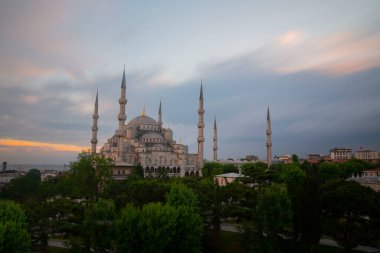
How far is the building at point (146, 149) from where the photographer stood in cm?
7644

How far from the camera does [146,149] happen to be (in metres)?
83.1

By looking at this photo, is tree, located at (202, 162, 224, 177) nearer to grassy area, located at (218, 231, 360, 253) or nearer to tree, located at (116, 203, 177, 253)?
grassy area, located at (218, 231, 360, 253)

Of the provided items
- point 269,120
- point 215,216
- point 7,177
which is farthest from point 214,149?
point 215,216

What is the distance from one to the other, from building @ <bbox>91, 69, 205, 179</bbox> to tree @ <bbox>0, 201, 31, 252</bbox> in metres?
51.5

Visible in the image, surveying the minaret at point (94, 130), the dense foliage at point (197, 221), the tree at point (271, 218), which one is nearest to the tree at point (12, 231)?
the dense foliage at point (197, 221)

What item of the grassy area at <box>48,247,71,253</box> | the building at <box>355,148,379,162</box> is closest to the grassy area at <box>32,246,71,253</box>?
the grassy area at <box>48,247,71,253</box>

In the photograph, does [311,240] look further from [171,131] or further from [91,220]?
[171,131]

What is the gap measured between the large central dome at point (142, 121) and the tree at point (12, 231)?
241ft

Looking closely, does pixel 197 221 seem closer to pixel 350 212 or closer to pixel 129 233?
pixel 129 233

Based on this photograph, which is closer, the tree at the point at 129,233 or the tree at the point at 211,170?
the tree at the point at 129,233

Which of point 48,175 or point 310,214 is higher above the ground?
A: point 48,175

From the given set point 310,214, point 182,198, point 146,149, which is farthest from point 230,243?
point 146,149

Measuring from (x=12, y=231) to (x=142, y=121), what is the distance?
76.8 meters

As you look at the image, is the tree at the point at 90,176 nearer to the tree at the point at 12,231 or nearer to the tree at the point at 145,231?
the tree at the point at 12,231
